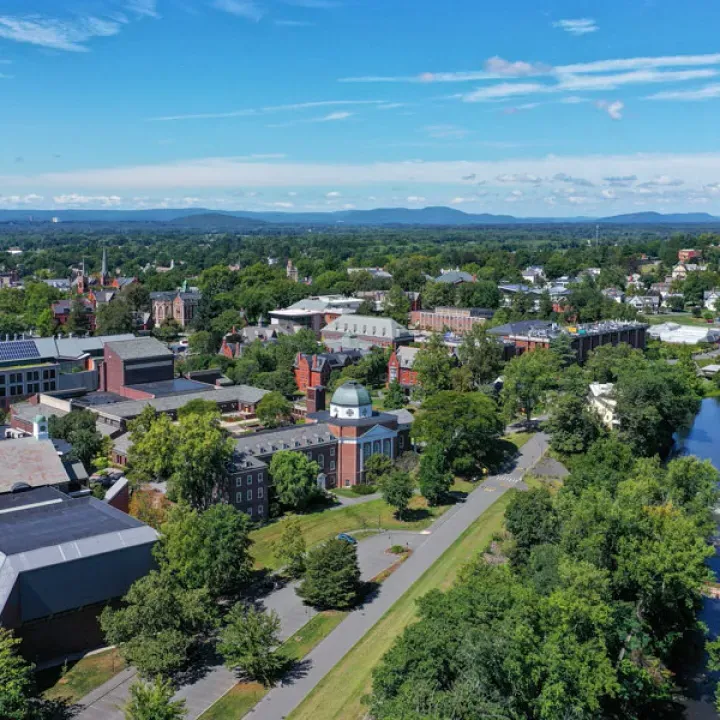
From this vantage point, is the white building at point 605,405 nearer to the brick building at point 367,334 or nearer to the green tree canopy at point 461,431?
the green tree canopy at point 461,431

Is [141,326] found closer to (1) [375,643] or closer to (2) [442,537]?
(2) [442,537]

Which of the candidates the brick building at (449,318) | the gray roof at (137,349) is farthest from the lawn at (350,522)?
A: the brick building at (449,318)

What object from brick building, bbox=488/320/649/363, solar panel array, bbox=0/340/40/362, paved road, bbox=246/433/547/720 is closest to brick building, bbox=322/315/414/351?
brick building, bbox=488/320/649/363

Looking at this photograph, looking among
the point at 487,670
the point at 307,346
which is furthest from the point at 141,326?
the point at 487,670

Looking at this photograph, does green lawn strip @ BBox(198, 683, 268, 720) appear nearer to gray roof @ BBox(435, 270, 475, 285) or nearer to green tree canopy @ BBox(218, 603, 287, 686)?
green tree canopy @ BBox(218, 603, 287, 686)

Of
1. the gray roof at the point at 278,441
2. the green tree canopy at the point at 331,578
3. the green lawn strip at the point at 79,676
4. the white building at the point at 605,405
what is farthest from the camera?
A: the white building at the point at 605,405

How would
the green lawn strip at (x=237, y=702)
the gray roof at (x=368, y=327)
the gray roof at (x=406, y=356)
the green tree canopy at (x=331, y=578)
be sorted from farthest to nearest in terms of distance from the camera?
1. the gray roof at (x=368, y=327)
2. the gray roof at (x=406, y=356)
3. the green tree canopy at (x=331, y=578)
4. the green lawn strip at (x=237, y=702)

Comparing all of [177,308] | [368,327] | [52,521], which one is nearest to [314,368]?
[368,327]
